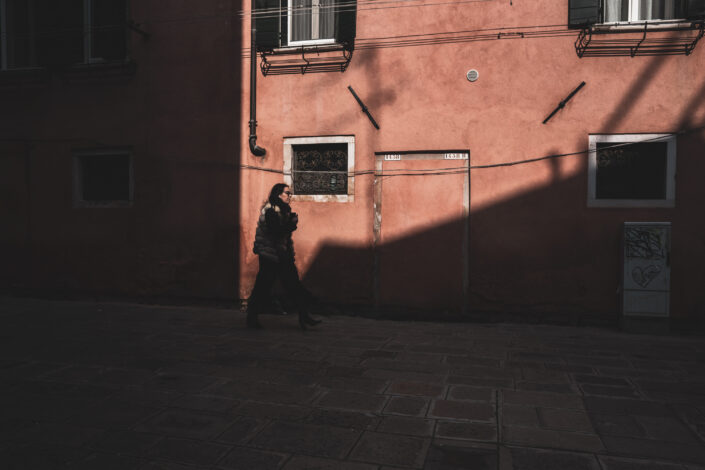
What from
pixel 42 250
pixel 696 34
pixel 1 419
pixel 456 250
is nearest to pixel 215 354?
pixel 1 419

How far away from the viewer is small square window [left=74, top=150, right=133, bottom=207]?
27.9 feet

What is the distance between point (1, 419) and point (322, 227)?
4.86m

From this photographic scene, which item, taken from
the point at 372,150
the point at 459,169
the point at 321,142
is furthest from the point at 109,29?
the point at 459,169

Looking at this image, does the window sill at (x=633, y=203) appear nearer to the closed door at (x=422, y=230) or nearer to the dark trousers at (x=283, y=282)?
the closed door at (x=422, y=230)

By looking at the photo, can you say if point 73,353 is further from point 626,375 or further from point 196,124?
point 626,375

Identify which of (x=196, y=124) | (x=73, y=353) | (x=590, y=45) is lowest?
(x=73, y=353)

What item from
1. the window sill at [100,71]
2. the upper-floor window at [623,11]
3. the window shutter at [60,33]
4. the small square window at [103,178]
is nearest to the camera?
the upper-floor window at [623,11]

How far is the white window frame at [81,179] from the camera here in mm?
8422

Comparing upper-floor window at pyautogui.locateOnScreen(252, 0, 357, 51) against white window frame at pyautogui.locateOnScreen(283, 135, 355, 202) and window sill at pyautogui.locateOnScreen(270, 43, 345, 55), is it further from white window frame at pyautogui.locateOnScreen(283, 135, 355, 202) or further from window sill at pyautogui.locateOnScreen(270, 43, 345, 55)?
white window frame at pyautogui.locateOnScreen(283, 135, 355, 202)

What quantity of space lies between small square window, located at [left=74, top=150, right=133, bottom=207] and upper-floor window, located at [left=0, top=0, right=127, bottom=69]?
5.27 ft

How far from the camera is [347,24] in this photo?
739 centimetres

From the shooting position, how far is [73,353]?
4.96m

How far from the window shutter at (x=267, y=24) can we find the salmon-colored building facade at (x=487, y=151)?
0.02m

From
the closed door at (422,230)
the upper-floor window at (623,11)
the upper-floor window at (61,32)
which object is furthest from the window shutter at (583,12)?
the upper-floor window at (61,32)
